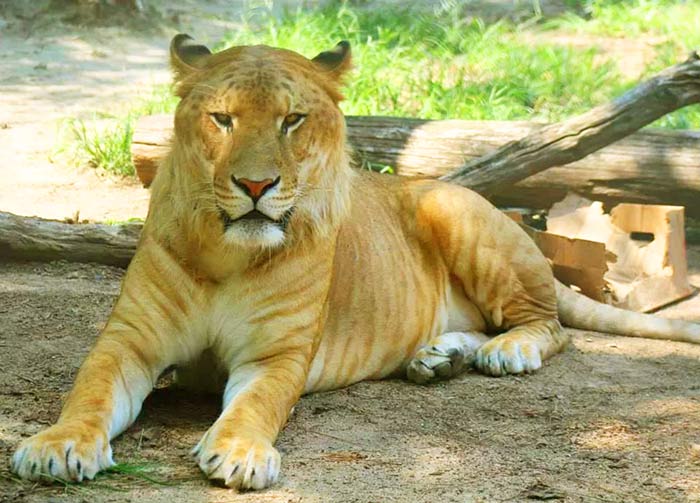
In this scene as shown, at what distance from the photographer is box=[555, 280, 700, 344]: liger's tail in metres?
5.93

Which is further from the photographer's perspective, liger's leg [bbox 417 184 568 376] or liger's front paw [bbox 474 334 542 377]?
liger's leg [bbox 417 184 568 376]

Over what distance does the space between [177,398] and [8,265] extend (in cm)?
208

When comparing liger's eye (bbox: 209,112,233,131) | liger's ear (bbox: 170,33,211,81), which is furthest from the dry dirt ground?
liger's ear (bbox: 170,33,211,81)

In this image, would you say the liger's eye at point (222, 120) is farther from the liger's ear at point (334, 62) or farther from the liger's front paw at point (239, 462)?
the liger's front paw at point (239, 462)

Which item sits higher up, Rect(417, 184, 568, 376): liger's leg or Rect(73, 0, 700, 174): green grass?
Rect(73, 0, 700, 174): green grass

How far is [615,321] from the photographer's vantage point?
20.0 feet

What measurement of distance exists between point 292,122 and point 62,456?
1377mm

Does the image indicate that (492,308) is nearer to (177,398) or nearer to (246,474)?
(177,398)

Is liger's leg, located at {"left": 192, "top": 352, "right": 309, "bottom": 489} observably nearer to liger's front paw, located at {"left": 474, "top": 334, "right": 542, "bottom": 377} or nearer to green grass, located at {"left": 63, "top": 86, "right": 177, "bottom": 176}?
liger's front paw, located at {"left": 474, "top": 334, "right": 542, "bottom": 377}

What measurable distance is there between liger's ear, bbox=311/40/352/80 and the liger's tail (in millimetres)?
2174

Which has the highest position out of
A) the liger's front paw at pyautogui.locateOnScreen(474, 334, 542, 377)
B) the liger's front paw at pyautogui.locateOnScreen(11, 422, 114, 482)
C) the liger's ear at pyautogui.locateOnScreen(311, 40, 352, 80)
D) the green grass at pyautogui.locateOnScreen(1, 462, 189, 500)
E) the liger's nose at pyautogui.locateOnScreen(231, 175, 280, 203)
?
the liger's ear at pyautogui.locateOnScreen(311, 40, 352, 80)

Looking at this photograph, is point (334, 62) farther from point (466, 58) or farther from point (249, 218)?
point (466, 58)

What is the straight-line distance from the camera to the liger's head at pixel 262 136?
155 inches

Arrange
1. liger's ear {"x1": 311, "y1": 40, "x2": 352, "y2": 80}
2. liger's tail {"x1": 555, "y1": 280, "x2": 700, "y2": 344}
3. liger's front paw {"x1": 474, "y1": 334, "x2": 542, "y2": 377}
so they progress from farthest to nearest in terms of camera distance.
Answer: liger's tail {"x1": 555, "y1": 280, "x2": 700, "y2": 344}, liger's front paw {"x1": 474, "y1": 334, "x2": 542, "y2": 377}, liger's ear {"x1": 311, "y1": 40, "x2": 352, "y2": 80}
